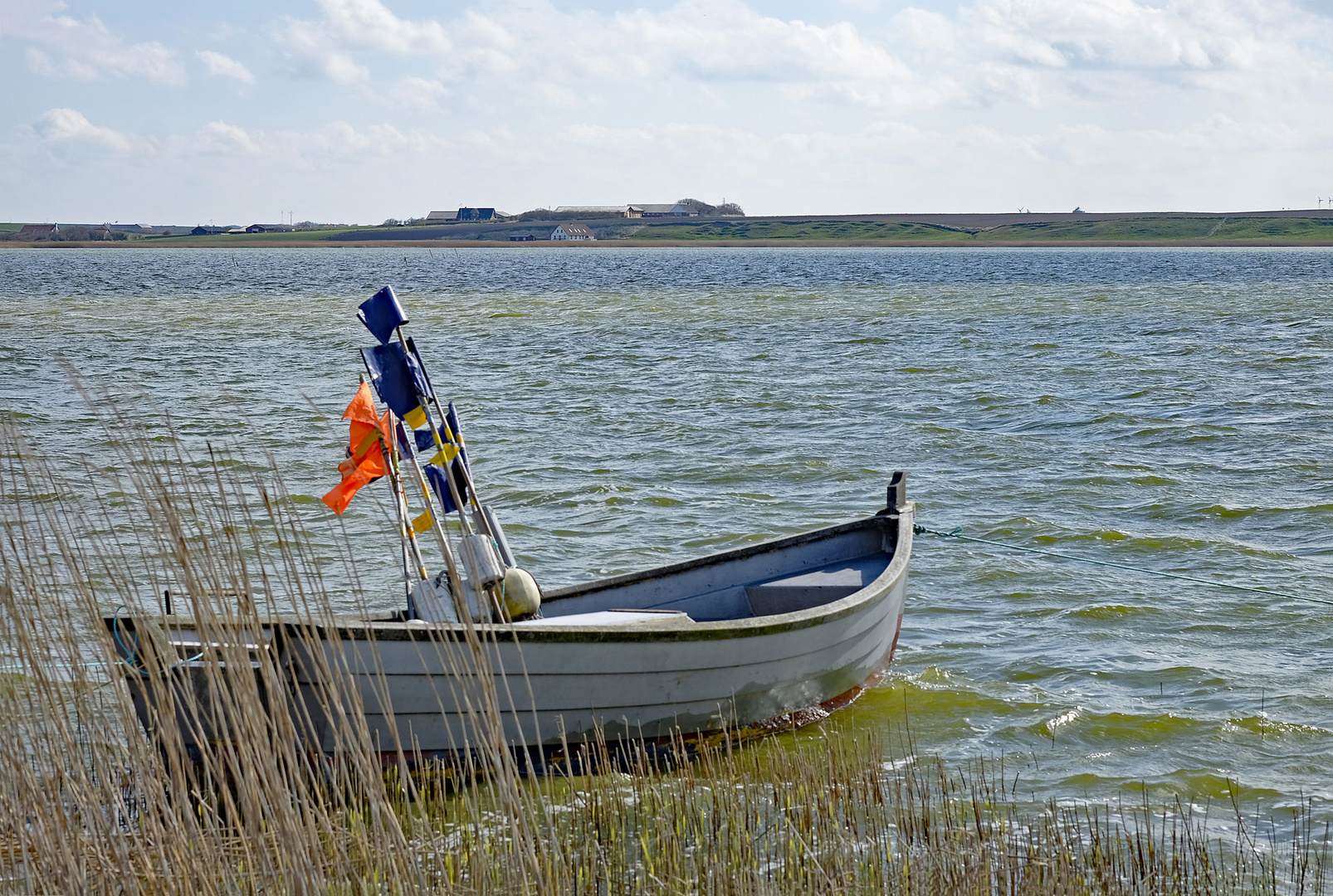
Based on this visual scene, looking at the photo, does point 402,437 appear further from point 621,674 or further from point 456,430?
point 621,674

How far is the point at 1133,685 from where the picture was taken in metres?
8.24

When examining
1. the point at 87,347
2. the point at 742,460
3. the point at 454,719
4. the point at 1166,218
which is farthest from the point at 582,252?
the point at 454,719

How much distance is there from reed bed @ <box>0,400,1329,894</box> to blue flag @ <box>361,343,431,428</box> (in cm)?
156

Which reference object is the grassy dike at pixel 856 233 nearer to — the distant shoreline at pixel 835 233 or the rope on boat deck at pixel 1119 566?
the distant shoreline at pixel 835 233

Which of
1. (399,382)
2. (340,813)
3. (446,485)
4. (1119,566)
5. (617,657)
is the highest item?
(399,382)

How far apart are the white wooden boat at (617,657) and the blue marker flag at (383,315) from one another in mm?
1572

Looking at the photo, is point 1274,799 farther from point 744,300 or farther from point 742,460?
point 744,300

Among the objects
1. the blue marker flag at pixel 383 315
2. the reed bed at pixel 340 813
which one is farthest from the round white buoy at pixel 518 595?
the blue marker flag at pixel 383 315

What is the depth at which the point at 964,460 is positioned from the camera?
1638cm

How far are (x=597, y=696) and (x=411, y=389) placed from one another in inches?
78.1

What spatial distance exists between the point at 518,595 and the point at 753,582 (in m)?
2.39

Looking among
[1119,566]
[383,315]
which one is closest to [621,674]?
[383,315]

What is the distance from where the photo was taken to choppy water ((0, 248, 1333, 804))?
7.88 metres

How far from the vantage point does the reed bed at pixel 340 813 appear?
3.92 metres
